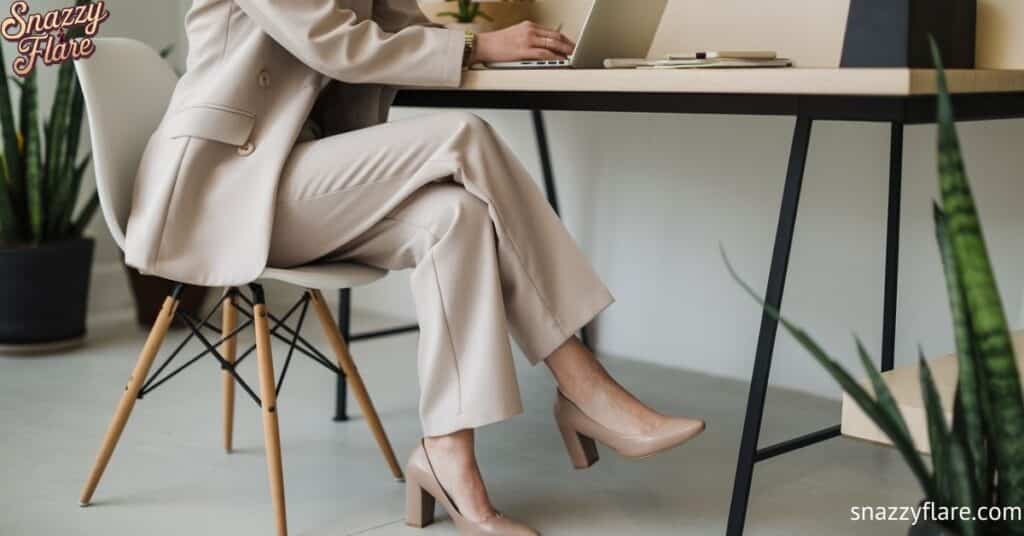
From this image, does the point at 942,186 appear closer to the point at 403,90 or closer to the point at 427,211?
the point at 427,211

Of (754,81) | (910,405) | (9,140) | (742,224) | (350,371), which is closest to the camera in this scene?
(910,405)

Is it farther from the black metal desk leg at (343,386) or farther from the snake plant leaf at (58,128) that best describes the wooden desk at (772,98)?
the snake plant leaf at (58,128)

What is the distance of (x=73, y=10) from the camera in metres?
2.98

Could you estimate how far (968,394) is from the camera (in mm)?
1208

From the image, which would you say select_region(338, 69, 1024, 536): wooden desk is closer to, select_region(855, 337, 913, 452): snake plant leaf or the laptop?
the laptop

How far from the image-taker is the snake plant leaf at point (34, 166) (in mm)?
3105

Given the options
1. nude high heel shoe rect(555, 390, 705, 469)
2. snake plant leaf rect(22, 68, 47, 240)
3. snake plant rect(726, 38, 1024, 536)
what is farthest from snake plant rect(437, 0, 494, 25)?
snake plant rect(726, 38, 1024, 536)

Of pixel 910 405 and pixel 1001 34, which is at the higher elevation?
pixel 1001 34

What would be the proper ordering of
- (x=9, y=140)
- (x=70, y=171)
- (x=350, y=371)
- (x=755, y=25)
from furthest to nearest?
(x=70, y=171)
(x=9, y=140)
(x=755, y=25)
(x=350, y=371)

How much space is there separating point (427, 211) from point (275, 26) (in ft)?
1.26

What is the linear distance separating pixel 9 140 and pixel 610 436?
6.23 feet

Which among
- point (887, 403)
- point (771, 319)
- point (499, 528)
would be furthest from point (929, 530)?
point (499, 528)

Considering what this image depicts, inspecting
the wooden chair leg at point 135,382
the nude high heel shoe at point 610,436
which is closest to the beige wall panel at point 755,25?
the nude high heel shoe at point 610,436

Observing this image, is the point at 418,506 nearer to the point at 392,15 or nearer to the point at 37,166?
the point at 392,15
